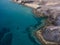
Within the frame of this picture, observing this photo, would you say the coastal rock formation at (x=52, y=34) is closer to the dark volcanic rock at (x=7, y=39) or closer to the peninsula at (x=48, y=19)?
the peninsula at (x=48, y=19)

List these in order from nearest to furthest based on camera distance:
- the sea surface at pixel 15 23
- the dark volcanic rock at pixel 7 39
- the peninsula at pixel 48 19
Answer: the peninsula at pixel 48 19
the dark volcanic rock at pixel 7 39
the sea surface at pixel 15 23

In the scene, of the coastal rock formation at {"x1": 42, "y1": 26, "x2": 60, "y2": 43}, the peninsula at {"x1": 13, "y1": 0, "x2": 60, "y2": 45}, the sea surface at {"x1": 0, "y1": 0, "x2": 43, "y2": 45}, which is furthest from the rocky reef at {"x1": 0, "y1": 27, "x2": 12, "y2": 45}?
the coastal rock formation at {"x1": 42, "y1": 26, "x2": 60, "y2": 43}

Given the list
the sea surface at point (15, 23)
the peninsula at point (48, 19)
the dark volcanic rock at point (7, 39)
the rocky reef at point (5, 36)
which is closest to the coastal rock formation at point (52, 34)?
the peninsula at point (48, 19)

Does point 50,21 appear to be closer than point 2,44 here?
No

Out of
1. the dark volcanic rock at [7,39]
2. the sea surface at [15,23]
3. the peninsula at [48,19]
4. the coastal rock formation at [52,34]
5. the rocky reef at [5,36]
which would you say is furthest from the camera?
the sea surface at [15,23]

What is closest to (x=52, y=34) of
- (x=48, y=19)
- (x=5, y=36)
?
(x=5, y=36)

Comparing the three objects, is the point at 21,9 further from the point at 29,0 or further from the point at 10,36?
the point at 10,36

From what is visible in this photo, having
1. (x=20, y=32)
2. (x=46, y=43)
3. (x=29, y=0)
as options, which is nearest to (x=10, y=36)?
(x=20, y=32)
